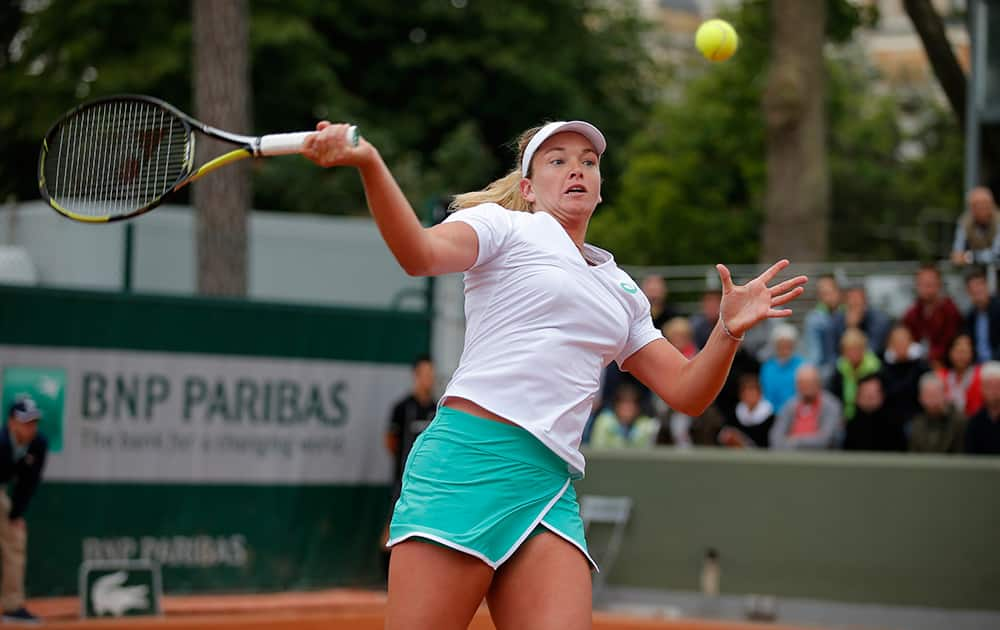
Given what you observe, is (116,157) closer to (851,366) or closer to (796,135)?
(851,366)

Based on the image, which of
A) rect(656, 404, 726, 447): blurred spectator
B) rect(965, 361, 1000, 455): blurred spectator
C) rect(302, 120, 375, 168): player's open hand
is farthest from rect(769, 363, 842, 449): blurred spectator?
rect(302, 120, 375, 168): player's open hand

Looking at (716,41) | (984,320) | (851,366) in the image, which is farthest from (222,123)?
(716,41)

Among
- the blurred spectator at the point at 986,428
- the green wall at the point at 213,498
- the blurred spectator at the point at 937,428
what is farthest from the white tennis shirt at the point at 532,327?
Answer: the green wall at the point at 213,498

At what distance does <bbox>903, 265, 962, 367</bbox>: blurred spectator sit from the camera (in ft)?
39.3

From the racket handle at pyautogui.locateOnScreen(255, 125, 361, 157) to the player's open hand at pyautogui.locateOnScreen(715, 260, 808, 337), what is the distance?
45.5 inches

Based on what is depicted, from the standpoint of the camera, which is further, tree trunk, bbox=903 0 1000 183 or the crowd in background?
tree trunk, bbox=903 0 1000 183

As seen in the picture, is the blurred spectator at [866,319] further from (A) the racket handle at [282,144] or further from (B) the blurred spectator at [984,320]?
(A) the racket handle at [282,144]

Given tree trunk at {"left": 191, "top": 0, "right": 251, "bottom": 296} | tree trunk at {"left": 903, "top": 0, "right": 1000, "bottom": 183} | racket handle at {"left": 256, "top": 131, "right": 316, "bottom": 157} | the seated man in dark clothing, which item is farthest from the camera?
tree trunk at {"left": 903, "top": 0, "right": 1000, "bottom": 183}

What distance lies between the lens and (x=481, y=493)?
4.19m

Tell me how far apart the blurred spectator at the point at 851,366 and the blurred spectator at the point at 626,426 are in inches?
63.6

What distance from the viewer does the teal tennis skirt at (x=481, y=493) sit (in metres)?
4.16

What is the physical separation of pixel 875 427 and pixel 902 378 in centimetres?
43

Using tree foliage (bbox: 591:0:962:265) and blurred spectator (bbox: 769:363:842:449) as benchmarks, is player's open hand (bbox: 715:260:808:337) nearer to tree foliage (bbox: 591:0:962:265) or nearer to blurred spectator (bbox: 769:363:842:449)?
blurred spectator (bbox: 769:363:842:449)

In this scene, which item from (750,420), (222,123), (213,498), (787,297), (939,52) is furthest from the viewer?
(939,52)
